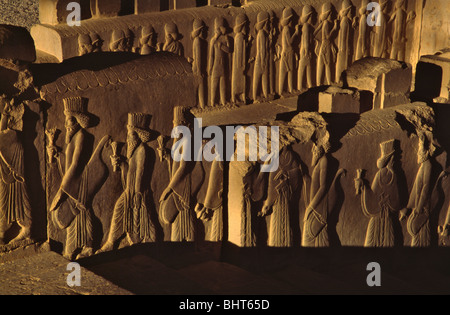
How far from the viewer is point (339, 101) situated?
908 cm

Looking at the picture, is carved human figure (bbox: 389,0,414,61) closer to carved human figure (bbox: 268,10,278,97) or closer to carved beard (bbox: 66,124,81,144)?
carved human figure (bbox: 268,10,278,97)

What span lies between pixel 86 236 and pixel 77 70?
1.48 metres

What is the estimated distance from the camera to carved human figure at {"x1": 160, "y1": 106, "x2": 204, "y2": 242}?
28.9 feet

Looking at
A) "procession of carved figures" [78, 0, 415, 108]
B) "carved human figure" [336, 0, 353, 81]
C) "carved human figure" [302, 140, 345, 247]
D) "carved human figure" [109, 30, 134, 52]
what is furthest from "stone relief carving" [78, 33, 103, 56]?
"carved human figure" [336, 0, 353, 81]

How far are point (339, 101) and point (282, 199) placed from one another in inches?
44.6

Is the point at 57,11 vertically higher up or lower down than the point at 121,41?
higher up

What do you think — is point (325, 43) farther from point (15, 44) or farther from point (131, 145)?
point (15, 44)

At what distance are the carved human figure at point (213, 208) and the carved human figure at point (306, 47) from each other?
361cm

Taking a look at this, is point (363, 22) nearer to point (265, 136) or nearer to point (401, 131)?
point (401, 131)

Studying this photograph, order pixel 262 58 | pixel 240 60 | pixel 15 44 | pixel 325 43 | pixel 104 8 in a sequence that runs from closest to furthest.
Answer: pixel 15 44, pixel 104 8, pixel 240 60, pixel 262 58, pixel 325 43

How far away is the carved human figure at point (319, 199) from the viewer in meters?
8.73

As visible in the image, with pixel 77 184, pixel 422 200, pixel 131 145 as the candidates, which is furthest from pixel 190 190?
pixel 422 200

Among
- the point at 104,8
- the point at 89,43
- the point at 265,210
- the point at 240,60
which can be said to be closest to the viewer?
the point at 265,210
